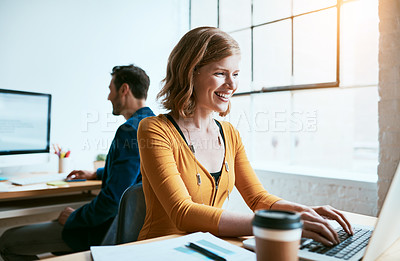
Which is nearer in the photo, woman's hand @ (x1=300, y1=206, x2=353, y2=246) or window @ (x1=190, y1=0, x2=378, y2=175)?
woman's hand @ (x1=300, y1=206, x2=353, y2=246)

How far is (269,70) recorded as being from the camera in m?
2.98

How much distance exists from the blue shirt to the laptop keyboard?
44.6 inches

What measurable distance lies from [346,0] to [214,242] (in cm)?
237

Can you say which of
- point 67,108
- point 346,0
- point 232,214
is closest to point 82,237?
point 232,214

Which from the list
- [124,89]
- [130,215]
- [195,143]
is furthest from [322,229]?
[124,89]

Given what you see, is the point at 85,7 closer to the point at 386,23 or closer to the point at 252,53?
the point at 252,53

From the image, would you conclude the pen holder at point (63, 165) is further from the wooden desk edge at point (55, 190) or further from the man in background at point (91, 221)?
the man in background at point (91, 221)

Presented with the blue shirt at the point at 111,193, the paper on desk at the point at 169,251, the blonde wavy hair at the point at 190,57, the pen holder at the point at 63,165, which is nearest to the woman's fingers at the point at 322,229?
the paper on desk at the point at 169,251

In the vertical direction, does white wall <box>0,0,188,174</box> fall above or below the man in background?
above

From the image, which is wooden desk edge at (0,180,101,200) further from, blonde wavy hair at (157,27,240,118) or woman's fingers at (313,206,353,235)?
woman's fingers at (313,206,353,235)

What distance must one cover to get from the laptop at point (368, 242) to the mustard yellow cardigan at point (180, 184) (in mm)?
224

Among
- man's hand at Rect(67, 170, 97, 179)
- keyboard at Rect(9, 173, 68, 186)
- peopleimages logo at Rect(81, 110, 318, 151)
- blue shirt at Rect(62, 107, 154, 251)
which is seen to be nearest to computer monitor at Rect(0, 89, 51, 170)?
keyboard at Rect(9, 173, 68, 186)

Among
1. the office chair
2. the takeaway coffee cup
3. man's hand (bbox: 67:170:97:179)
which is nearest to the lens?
the takeaway coffee cup

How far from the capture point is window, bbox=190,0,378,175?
2.47m
